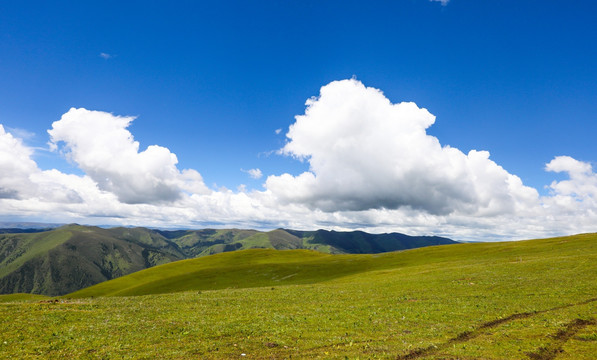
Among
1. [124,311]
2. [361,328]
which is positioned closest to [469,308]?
[361,328]

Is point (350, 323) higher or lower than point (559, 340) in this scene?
lower

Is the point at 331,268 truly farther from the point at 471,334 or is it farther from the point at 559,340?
the point at 559,340

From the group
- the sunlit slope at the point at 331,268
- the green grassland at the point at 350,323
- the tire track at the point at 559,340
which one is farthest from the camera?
the sunlit slope at the point at 331,268

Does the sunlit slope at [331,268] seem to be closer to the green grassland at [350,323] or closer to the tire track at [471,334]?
the green grassland at [350,323]

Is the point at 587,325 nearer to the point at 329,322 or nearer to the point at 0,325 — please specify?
the point at 329,322

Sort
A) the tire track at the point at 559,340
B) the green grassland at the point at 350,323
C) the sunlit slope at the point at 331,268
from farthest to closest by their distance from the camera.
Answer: the sunlit slope at the point at 331,268 → the green grassland at the point at 350,323 → the tire track at the point at 559,340

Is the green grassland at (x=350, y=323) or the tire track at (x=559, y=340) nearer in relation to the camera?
the tire track at (x=559, y=340)

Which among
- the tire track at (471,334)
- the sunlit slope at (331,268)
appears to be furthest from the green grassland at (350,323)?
the sunlit slope at (331,268)

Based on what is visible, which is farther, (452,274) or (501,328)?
(452,274)

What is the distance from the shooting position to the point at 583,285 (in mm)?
38906

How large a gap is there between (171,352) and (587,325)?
32395 millimetres

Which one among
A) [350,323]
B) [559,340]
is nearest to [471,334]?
[559,340]

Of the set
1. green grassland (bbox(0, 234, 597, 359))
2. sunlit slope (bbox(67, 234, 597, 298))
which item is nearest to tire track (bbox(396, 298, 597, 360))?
green grassland (bbox(0, 234, 597, 359))

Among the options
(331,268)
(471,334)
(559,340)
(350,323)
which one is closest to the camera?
(559,340)
